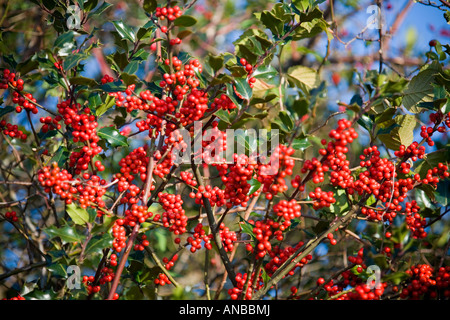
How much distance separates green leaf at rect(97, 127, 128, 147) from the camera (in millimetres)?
1502

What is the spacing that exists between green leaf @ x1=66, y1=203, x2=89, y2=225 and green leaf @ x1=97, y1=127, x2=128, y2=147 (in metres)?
0.32

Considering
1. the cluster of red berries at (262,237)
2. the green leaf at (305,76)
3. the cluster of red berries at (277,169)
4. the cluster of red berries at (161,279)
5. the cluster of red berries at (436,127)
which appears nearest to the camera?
the cluster of red berries at (277,169)

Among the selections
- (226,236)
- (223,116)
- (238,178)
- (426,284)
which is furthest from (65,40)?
(426,284)

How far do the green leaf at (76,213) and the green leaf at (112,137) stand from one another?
318 millimetres

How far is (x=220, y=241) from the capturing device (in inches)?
53.6

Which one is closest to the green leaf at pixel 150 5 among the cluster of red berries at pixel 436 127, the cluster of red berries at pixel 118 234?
the cluster of red berries at pixel 118 234

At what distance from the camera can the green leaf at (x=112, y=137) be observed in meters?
1.50

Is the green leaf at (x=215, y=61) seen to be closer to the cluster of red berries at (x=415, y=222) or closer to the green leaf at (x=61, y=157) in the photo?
the green leaf at (x=61, y=157)

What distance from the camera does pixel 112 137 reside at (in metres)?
1.51

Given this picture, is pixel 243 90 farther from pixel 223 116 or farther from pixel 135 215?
pixel 135 215

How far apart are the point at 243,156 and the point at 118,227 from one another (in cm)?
44

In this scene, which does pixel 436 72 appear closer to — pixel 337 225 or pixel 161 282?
pixel 337 225

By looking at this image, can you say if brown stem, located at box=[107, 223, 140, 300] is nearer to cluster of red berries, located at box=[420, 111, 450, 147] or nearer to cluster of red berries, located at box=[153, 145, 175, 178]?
cluster of red berries, located at box=[153, 145, 175, 178]
